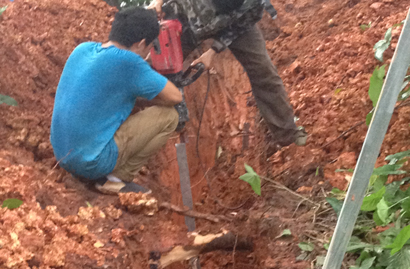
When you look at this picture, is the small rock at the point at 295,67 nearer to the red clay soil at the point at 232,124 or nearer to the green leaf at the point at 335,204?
the red clay soil at the point at 232,124

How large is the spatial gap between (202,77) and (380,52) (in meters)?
0.66

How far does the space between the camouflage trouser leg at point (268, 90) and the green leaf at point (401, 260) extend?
1.75 ft

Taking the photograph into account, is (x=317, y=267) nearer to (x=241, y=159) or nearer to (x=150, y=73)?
(x=241, y=159)

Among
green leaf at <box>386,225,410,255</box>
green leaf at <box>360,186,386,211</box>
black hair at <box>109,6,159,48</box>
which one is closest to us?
green leaf at <box>386,225,410,255</box>

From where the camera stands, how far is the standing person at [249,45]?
46.3 inches

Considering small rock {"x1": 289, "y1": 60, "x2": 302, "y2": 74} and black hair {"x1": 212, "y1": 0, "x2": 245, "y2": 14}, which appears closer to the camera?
black hair {"x1": 212, "y1": 0, "x2": 245, "y2": 14}

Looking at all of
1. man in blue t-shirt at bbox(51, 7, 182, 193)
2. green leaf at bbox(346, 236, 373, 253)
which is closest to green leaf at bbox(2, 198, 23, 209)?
man in blue t-shirt at bbox(51, 7, 182, 193)

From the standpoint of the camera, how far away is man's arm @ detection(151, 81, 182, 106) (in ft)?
3.92

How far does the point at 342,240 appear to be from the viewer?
747 millimetres

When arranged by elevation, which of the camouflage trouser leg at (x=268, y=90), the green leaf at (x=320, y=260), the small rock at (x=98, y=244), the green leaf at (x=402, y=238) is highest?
the camouflage trouser leg at (x=268, y=90)

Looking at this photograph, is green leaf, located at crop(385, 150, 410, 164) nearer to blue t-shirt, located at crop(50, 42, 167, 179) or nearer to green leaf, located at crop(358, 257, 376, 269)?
green leaf, located at crop(358, 257, 376, 269)

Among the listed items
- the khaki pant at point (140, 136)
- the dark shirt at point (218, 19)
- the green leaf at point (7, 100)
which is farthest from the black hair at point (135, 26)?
the green leaf at point (7, 100)

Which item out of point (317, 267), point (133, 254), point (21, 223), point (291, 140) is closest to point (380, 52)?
point (291, 140)

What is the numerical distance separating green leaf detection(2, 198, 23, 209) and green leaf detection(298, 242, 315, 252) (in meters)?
0.84
